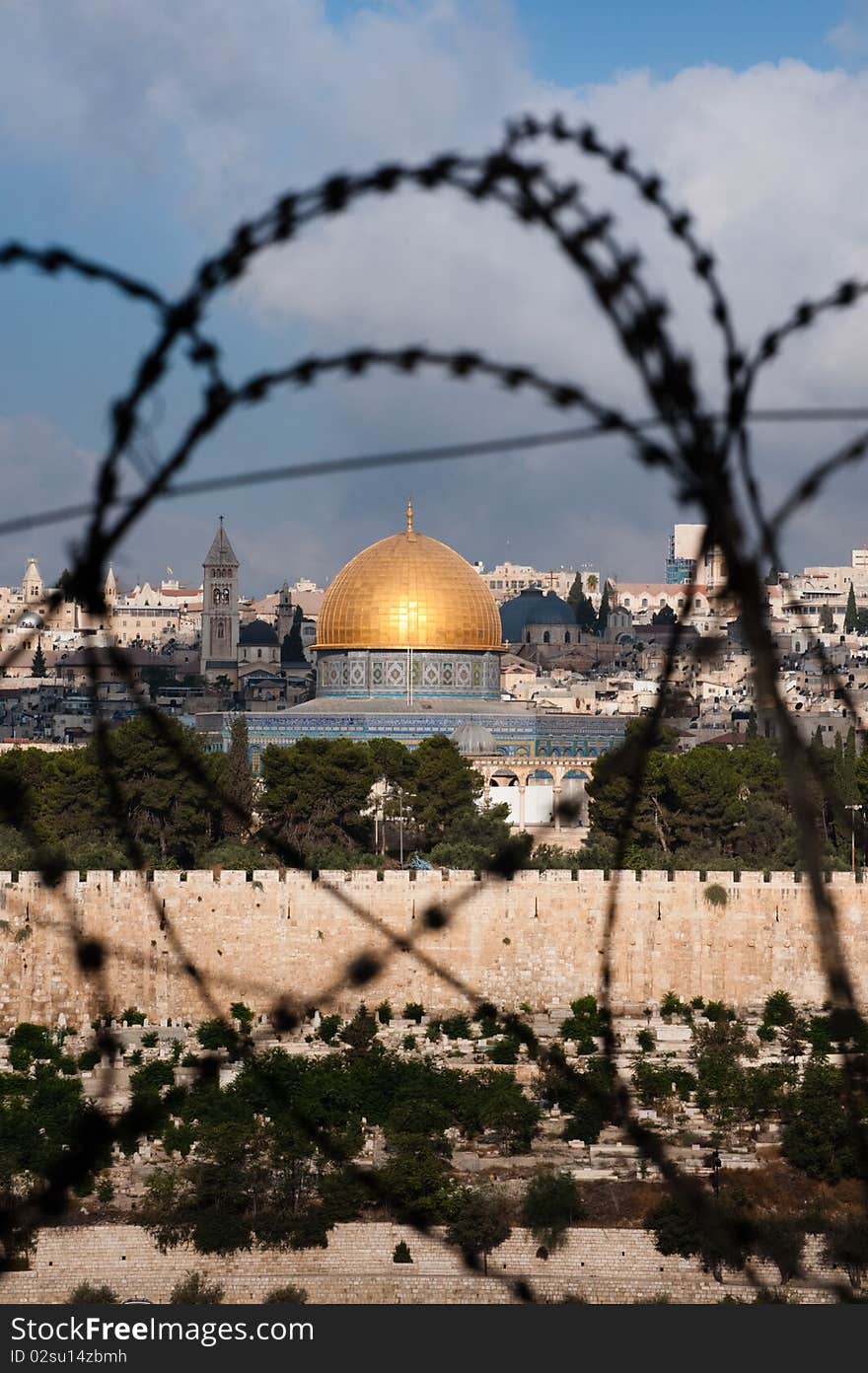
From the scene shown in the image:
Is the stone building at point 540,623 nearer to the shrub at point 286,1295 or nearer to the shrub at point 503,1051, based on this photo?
the shrub at point 503,1051

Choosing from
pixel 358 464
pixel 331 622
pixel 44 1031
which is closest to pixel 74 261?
pixel 358 464

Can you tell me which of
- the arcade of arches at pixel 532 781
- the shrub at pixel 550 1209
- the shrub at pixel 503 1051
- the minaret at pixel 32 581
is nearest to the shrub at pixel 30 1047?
the shrub at pixel 503 1051

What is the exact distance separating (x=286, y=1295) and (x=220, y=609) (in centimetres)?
9458

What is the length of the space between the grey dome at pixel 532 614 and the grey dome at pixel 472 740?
220ft

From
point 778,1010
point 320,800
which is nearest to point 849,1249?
point 778,1010

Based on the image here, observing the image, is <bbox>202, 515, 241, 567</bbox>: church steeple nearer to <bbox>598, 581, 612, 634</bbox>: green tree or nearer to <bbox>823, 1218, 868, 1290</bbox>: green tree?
<bbox>598, 581, 612, 634</bbox>: green tree

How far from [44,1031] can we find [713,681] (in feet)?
229

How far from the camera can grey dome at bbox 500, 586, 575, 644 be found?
119 metres

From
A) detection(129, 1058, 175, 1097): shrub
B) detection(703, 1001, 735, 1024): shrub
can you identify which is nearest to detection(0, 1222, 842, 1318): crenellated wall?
detection(129, 1058, 175, 1097): shrub

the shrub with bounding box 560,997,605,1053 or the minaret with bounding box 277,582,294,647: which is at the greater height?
the minaret with bounding box 277,582,294,647

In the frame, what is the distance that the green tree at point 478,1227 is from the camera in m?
17.3

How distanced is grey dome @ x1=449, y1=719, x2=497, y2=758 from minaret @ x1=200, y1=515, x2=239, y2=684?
57886mm

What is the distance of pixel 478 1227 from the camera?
17438 mm

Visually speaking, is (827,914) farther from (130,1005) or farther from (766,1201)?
(130,1005)
